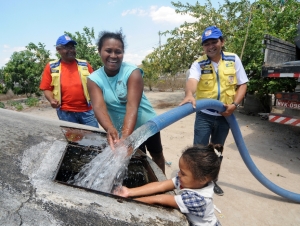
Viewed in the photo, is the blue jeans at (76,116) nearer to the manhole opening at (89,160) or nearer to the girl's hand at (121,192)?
the manhole opening at (89,160)

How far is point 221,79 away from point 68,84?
6.02ft

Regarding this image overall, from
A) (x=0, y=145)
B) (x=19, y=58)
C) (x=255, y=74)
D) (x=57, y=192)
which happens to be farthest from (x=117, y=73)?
(x=19, y=58)

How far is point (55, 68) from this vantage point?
10.6ft

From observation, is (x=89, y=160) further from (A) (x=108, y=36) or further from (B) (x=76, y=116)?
(B) (x=76, y=116)

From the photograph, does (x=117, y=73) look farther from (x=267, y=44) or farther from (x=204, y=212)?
(x=267, y=44)

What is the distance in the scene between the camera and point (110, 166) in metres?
1.57

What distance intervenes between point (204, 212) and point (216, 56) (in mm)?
1752

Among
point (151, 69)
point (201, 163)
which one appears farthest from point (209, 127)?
point (151, 69)

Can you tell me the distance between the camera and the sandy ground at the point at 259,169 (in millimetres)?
2803

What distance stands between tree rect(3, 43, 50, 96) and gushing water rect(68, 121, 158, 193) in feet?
30.4

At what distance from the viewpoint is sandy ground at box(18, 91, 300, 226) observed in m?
2.80

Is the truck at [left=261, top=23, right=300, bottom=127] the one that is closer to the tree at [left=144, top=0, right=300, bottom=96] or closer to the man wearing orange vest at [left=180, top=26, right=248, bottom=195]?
the tree at [left=144, top=0, right=300, bottom=96]

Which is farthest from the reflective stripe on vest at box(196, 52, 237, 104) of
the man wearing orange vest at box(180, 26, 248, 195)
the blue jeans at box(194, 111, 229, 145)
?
the blue jeans at box(194, 111, 229, 145)

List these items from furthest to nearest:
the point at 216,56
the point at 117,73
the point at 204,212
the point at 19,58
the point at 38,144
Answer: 1. the point at 19,58
2. the point at 216,56
3. the point at 117,73
4. the point at 38,144
5. the point at 204,212
